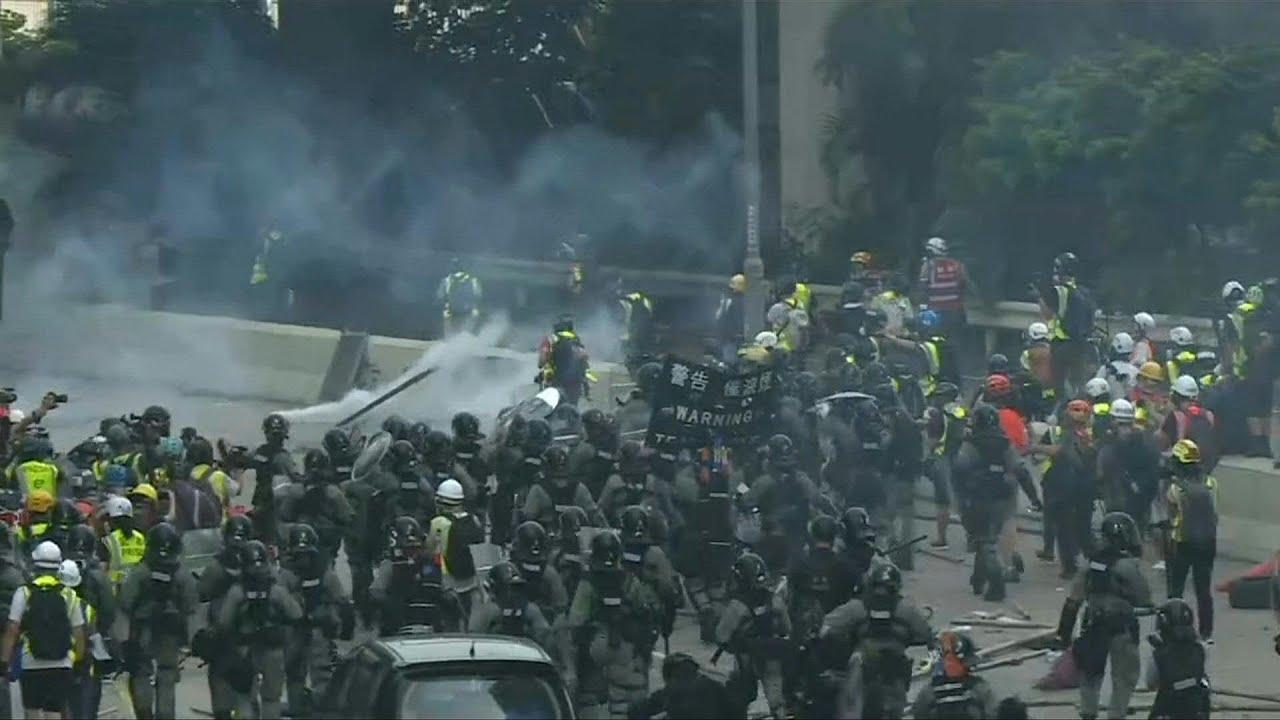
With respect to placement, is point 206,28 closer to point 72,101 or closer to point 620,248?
point 72,101

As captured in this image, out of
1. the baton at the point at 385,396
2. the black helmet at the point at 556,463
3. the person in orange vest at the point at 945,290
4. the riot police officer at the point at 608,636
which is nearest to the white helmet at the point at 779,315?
the person in orange vest at the point at 945,290

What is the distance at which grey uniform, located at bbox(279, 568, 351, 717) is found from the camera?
16.9 m

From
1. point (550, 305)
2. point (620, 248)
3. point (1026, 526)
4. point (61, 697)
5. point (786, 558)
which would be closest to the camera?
point (61, 697)

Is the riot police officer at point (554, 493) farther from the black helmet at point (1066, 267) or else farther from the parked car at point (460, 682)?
the black helmet at point (1066, 267)

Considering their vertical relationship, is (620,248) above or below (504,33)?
below

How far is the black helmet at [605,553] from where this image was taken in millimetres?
16656

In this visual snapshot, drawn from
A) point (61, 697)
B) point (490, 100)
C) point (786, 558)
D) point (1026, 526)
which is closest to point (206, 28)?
point (490, 100)

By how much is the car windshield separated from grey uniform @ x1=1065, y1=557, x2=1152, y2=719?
425 cm

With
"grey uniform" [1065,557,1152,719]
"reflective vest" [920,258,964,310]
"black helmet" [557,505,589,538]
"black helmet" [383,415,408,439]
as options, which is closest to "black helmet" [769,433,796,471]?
"black helmet" [557,505,589,538]

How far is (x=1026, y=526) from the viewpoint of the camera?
24719 mm

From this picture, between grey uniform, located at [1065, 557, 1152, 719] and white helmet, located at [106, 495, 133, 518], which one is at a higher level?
white helmet, located at [106, 495, 133, 518]

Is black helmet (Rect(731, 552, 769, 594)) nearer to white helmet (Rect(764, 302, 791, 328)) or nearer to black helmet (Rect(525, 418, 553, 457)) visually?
black helmet (Rect(525, 418, 553, 457))

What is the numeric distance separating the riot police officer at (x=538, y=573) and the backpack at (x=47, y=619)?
2.65 meters

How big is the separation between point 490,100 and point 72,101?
616cm
